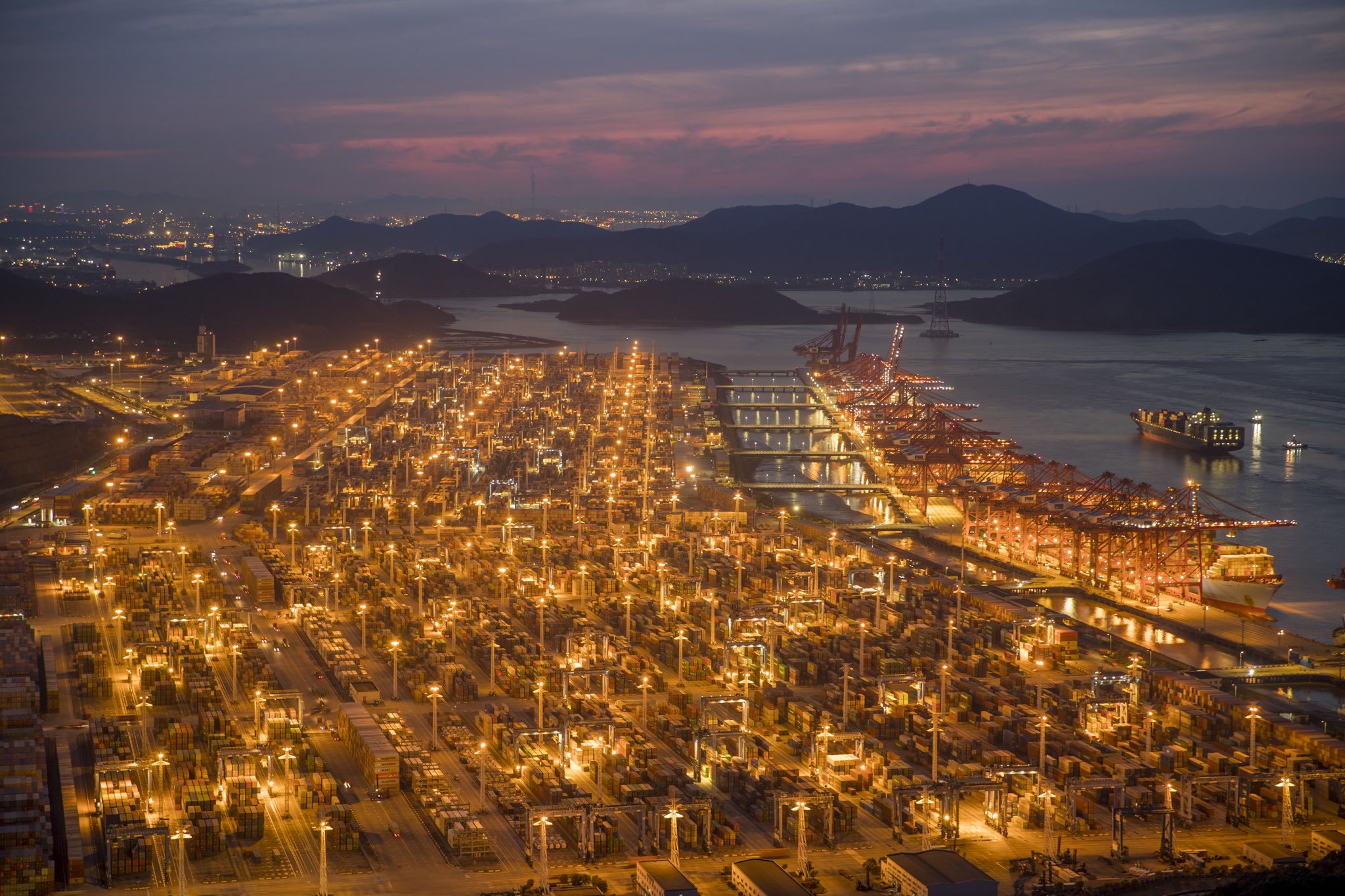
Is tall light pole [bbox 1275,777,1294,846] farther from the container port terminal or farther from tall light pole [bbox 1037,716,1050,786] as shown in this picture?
tall light pole [bbox 1037,716,1050,786]

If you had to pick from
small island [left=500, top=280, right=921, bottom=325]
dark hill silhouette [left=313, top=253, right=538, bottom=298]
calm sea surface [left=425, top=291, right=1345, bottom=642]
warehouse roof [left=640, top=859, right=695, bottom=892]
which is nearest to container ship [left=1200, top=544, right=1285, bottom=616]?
calm sea surface [left=425, top=291, right=1345, bottom=642]

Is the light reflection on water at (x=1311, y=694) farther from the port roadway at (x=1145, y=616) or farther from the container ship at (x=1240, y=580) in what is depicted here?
the container ship at (x=1240, y=580)

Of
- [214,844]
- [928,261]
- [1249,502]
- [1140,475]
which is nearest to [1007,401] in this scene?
[1140,475]

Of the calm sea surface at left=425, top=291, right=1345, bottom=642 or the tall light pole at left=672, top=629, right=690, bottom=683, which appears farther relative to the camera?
the calm sea surface at left=425, top=291, right=1345, bottom=642

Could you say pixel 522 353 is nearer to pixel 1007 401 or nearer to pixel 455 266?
pixel 1007 401

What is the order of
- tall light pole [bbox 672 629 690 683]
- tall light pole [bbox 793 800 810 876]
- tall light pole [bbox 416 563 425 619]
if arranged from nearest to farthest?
tall light pole [bbox 793 800 810 876] → tall light pole [bbox 672 629 690 683] → tall light pole [bbox 416 563 425 619]
